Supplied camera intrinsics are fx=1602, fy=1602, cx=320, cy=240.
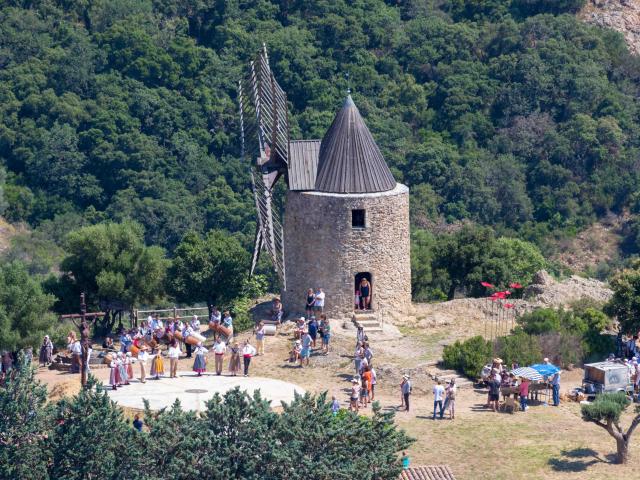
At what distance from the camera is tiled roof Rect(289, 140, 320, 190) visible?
5016 cm

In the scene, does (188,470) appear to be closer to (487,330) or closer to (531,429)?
(531,429)

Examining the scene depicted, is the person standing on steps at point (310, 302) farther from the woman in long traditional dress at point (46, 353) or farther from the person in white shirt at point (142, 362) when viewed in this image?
the woman in long traditional dress at point (46, 353)

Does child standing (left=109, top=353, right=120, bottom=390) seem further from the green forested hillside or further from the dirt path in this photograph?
the green forested hillside

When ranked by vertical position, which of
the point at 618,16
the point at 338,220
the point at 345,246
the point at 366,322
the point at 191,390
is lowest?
the point at 191,390

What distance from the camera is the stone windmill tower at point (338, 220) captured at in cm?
4941

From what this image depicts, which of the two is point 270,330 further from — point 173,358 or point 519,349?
point 519,349

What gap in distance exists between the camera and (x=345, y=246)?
49.4 m

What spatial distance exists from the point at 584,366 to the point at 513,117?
45.9 m

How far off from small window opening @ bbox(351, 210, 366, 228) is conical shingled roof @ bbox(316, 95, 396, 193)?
0.65 meters

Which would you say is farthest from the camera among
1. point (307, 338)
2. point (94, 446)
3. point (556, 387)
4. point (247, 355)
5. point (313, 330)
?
point (313, 330)

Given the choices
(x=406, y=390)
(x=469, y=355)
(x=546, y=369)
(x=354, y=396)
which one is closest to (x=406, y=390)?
(x=406, y=390)

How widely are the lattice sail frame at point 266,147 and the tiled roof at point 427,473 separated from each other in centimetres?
1274

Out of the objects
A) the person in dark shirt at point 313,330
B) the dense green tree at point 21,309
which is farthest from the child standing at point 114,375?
the person in dark shirt at point 313,330

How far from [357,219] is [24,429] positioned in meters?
16.0
